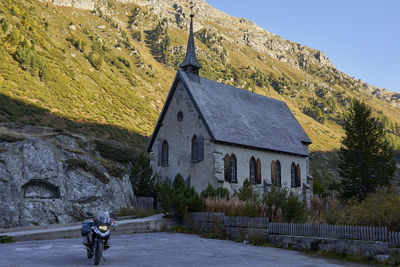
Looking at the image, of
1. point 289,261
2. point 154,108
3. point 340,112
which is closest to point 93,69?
point 154,108

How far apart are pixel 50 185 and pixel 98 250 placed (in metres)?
13.2

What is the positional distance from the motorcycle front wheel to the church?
16.6m

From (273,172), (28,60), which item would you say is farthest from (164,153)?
(28,60)

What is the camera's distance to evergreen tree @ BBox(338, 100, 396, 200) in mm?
34969

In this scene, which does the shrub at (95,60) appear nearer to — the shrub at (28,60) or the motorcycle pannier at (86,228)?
the shrub at (28,60)

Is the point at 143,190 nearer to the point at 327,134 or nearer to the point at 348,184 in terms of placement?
the point at 348,184

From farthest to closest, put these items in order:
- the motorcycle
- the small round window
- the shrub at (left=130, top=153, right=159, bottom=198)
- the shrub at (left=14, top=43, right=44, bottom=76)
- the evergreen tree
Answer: the shrub at (left=14, top=43, right=44, bottom=76), the evergreen tree, the small round window, the shrub at (left=130, top=153, right=159, bottom=198), the motorcycle

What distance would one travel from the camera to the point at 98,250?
9.92m

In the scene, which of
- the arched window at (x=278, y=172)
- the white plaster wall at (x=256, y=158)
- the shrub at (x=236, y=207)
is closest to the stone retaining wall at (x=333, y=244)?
the shrub at (x=236, y=207)

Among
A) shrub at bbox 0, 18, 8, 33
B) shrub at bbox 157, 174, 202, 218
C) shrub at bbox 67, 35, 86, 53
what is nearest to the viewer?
shrub at bbox 157, 174, 202, 218

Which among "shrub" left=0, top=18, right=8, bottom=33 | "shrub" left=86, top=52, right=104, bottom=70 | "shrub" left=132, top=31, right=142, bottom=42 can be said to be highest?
"shrub" left=132, top=31, right=142, bottom=42

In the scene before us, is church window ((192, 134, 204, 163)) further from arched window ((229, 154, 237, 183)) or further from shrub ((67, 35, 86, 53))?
shrub ((67, 35, 86, 53))

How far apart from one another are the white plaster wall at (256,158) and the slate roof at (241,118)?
0.63m

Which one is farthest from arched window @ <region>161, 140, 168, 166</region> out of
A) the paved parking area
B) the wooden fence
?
the wooden fence
